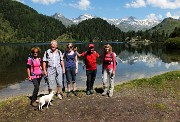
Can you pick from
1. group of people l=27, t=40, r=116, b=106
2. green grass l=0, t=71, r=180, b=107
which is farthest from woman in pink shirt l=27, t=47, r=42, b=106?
green grass l=0, t=71, r=180, b=107

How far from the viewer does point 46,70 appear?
67.2 ft

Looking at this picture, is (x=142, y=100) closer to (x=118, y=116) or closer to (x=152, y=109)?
(x=152, y=109)

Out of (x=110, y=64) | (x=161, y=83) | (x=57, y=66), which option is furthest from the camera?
(x=161, y=83)

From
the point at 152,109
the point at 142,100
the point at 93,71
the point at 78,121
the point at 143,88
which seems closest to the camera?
the point at 78,121

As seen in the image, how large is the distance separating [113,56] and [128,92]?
3.74 metres

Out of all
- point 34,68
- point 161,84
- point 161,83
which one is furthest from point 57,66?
point 161,83

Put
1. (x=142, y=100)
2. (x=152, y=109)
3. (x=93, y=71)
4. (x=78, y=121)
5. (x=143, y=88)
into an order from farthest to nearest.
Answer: (x=143, y=88)
(x=93, y=71)
(x=142, y=100)
(x=152, y=109)
(x=78, y=121)

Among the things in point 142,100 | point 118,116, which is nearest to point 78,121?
point 118,116

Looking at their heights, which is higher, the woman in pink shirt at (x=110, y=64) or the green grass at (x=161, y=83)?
the woman in pink shirt at (x=110, y=64)

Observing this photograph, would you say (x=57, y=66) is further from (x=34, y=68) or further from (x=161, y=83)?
(x=161, y=83)

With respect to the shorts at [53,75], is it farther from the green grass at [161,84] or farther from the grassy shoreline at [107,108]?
the green grass at [161,84]

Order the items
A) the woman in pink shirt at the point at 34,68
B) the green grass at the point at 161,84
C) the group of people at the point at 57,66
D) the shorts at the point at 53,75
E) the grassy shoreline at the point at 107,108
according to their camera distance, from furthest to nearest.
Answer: the green grass at the point at 161,84 → the shorts at the point at 53,75 → the group of people at the point at 57,66 → the woman in pink shirt at the point at 34,68 → the grassy shoreline at the point at 107,108

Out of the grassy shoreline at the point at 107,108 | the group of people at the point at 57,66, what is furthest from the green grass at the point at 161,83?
the group of people at the point at 57,66

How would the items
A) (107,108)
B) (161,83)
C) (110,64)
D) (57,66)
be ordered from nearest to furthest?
(107,108) < (57,66) < (110,64) < (161,83)
